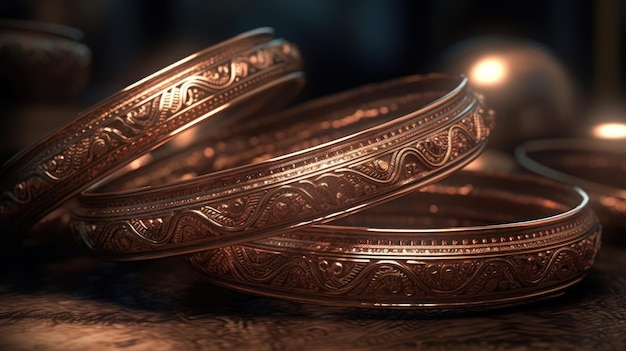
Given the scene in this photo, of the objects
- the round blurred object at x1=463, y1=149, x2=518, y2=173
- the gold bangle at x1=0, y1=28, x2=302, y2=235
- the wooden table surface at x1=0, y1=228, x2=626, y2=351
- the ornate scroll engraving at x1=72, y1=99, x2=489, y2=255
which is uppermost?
the gold bangle at x1=0, y1=28, x2=302, y2=235

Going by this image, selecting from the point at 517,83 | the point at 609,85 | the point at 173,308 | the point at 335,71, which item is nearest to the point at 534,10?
the point at 609,85

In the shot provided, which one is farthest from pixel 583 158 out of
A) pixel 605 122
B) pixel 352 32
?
pixel 352 32

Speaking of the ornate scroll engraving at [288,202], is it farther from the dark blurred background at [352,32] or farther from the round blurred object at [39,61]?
the dark blurred background at [352,32]

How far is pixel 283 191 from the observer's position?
0.83m

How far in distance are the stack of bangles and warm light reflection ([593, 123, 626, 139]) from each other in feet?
2.62

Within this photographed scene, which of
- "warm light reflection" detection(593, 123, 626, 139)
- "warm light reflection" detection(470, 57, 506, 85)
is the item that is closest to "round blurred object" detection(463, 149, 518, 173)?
"warm light reflection" detection(470, 57, 506, 85)

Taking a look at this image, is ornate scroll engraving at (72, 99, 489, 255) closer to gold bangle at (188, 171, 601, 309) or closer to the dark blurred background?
gold bangle at (188, 171, 601, 309)

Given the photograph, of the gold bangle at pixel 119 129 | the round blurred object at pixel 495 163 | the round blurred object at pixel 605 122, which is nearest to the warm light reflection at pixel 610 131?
the round blurred object at pixel 605 122

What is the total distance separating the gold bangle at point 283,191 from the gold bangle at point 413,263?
3cm

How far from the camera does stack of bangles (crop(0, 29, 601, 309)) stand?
0.83 meters

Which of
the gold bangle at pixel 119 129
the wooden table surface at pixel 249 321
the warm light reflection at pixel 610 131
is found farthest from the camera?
the warm light reflection at pixel 610 131

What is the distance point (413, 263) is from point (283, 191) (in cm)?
16

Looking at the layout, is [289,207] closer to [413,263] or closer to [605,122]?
[413,263]

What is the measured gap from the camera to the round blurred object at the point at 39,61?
1.31m
